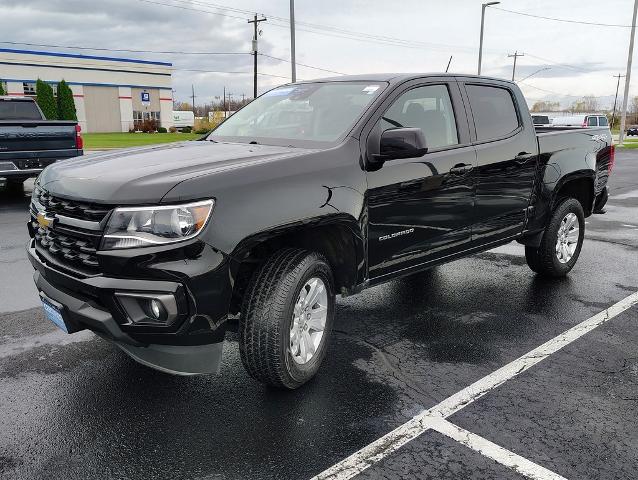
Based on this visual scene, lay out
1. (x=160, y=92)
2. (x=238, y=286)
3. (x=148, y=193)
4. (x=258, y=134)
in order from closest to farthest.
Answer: (x=148, y=193), (x=238, y=286), (x=258, y=134), (x=160, y=92)

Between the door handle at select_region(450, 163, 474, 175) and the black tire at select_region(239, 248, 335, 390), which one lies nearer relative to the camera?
the black tire at select_region(239, 248, 335, 390)

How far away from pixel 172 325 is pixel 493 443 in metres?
1.69

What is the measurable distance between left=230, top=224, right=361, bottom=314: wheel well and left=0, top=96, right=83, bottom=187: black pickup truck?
7615mm

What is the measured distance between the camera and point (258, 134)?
4285 mm

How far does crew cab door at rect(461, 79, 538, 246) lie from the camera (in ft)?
15.1

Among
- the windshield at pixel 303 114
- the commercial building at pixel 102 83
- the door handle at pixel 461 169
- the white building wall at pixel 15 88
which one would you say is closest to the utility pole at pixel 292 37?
the windshield at pixel 303 114

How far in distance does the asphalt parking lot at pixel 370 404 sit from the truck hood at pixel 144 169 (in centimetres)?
120

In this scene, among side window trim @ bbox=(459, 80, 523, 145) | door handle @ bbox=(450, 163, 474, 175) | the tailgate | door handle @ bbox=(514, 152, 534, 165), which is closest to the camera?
door handle @ bbox=(450, 163, 474, 175)

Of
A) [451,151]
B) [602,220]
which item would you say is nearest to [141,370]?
[451,151]

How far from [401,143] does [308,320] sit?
1212 millimetres

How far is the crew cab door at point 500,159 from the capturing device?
4.62 m

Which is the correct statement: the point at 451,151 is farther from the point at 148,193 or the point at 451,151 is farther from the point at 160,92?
the point at 160,92

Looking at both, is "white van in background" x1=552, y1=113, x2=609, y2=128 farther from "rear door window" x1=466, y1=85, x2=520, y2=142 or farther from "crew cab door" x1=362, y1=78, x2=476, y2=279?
"crew cab door" x1=362, y1=78, x2=476, y2=279

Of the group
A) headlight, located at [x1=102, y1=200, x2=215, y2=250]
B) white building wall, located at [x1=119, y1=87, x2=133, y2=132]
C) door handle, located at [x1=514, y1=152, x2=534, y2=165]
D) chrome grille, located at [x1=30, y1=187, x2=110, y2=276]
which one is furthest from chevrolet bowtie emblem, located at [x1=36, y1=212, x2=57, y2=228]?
white building wall, located at [x1=119, y1=87, x2=133, y2=132]
